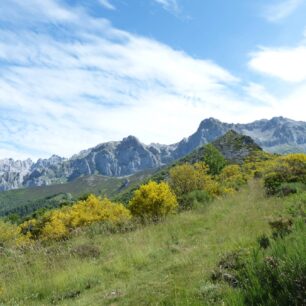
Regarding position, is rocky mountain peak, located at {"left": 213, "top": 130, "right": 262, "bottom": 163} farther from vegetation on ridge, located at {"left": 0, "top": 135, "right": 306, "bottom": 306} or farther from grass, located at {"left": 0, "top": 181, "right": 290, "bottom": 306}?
grass, located at {"left": 0, "top": 181, "right": 290, "bottom": 306}

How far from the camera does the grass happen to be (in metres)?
7.18

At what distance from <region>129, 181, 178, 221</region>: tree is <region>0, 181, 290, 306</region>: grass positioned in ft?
20.6

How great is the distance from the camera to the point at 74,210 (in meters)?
33.8

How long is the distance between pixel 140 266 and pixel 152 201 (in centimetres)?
1147

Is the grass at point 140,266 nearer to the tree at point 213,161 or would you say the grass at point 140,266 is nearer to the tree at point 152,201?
the tree at point 152,201

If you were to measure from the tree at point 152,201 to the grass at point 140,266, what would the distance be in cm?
627

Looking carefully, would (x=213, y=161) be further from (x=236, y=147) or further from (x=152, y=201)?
(x=152, y=201)

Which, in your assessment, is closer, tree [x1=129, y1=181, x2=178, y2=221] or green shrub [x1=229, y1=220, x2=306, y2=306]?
green shrub [x1=229, y1=220, x2=306, y2=306]

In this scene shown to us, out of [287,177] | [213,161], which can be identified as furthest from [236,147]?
[287,177]

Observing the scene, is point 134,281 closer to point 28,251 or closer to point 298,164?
point 28,251

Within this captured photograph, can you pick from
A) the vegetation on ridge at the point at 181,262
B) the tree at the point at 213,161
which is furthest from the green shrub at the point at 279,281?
the tree at the point at 213,161

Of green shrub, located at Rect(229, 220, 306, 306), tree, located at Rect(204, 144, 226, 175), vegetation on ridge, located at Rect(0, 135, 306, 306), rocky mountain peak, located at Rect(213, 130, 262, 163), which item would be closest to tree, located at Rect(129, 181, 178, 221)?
vegetation on ridge, located at Rect(0, 135, 306, 306)

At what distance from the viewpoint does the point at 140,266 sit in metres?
9.72

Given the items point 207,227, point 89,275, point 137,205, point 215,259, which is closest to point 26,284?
point 89,275
